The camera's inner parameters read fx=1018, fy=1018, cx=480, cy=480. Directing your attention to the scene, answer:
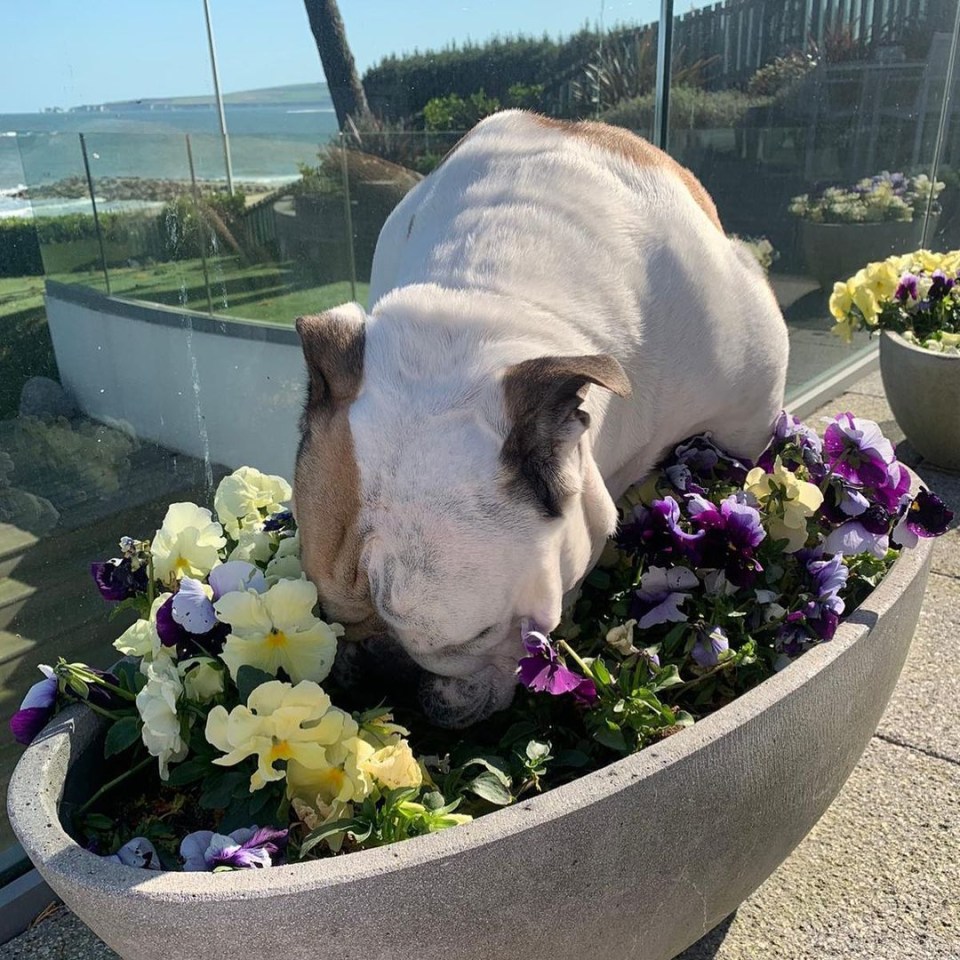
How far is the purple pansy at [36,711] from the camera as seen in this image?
6.25 feet

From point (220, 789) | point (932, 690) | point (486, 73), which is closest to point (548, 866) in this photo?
point (220, 789)

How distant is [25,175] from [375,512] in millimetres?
1596

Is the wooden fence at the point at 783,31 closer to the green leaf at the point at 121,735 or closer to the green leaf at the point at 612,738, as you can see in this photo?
the green leaf at the point at 612,738

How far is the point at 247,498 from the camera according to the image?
2.53 meters

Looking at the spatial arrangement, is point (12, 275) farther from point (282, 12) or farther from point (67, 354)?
point (282, 12)

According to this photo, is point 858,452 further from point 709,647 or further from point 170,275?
point 170,275

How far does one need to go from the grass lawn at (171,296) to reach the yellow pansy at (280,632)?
1.18 metres

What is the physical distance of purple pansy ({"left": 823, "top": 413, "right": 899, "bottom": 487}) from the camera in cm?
244

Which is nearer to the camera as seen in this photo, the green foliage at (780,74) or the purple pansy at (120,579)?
the purple pansy at (120,579)

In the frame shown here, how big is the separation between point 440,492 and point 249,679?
0.50 m

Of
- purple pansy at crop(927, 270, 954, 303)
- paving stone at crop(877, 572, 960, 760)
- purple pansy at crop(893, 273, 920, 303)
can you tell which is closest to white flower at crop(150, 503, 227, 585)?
paving stone at crop(877, 572, 960, 760)

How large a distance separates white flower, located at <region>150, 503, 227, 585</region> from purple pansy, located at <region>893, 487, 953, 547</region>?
1.58 m

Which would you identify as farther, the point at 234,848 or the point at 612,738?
the point at 612,738

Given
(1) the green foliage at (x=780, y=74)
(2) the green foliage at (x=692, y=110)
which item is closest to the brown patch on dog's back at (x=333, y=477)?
(2) the green foliage at (x=692, y=110)
